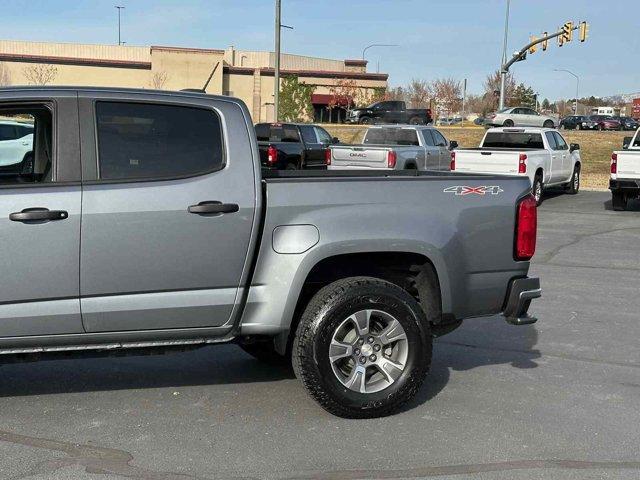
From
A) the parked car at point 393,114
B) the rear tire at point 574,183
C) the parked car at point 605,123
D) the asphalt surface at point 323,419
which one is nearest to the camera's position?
the asphalt surface at point 323,419

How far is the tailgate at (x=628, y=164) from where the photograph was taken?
16891mm

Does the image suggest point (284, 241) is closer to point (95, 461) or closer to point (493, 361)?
point (95, 461)

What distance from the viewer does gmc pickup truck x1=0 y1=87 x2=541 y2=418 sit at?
4613mm

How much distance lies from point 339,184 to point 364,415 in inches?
56.5

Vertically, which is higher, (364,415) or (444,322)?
(444,322)

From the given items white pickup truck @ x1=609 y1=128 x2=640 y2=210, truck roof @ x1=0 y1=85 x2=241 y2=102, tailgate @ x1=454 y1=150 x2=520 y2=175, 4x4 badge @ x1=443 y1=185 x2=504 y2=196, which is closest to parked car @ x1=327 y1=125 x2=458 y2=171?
tailgate @ x1=454 y1=150 x2=520 y2=175

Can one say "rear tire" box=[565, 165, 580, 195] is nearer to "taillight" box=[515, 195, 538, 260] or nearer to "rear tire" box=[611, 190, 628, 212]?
"rear tire" box=[611, 190, 628, 212]

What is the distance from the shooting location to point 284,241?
490 centimetres

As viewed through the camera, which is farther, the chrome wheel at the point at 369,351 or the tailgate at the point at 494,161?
the tailgate at the point at 494,161

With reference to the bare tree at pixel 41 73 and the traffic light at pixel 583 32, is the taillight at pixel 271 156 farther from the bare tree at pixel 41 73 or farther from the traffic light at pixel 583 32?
the bare tree at pixel 41 73

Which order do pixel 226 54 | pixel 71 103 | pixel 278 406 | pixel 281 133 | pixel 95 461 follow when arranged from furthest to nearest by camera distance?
pixel 226 54
pixel 281 133
pixel 278 406
pixel 71 103
pixel 95 461

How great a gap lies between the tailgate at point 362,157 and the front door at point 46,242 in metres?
14.9

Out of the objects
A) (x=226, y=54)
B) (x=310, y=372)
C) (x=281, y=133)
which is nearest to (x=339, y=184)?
(x=310, y=372)

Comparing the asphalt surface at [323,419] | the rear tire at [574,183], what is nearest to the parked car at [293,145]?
the rear tire at [574,183]
